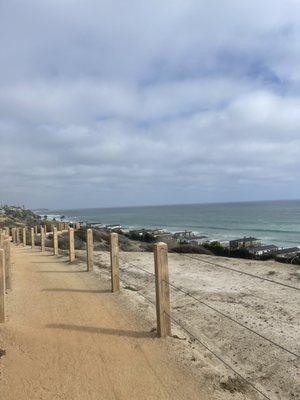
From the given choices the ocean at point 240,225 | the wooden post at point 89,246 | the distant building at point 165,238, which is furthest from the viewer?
the ocean at point 240,225

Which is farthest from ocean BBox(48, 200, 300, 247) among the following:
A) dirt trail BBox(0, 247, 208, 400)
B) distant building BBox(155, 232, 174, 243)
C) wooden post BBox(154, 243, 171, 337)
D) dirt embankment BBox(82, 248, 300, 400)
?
wooden post BBox(154, 243, 171, 337)

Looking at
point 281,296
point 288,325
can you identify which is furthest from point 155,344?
point 281,296

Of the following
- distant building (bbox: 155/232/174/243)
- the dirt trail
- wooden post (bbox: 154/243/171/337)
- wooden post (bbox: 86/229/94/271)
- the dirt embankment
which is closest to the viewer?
the dirt trail

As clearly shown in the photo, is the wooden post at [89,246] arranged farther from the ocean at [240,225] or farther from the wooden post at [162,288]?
the ocean at [240,225]

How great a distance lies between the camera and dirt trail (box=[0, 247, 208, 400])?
5215 mm

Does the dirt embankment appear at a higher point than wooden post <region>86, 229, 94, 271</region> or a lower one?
lower

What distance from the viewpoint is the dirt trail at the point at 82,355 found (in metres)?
5.21

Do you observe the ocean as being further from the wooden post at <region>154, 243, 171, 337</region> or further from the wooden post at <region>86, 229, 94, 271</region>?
the wooden post at <region>154, 243, 171, 337</region>

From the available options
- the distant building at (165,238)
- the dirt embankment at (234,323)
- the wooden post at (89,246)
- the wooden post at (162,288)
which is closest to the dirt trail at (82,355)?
the wooden post at (162,288)

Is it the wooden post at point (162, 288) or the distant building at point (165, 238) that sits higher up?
the wooden post at point (162, 288)

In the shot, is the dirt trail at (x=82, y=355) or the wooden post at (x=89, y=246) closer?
the dirt trail at (x=82, y=355)

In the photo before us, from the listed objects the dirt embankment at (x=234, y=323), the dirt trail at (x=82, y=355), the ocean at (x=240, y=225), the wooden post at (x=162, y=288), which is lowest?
the ocean at (x=240, y=225)

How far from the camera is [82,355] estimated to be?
622 cm

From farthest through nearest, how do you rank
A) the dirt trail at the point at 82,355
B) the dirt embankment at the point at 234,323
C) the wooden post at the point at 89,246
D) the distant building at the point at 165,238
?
the distant building at the point at 165,238 → the wooden post at the point at 89,246 → the dirt embankment at the point at 234,323 → the dirt trail at the point at 82,355
